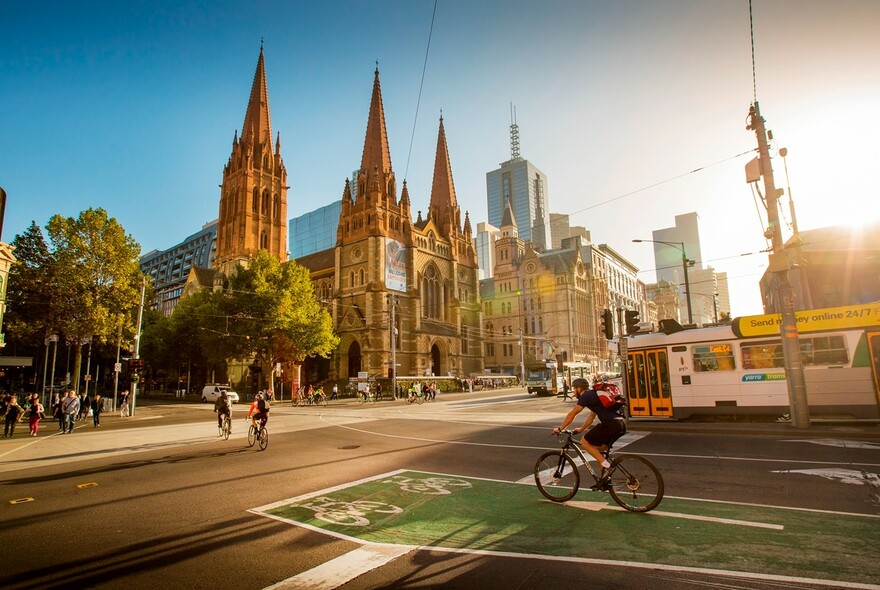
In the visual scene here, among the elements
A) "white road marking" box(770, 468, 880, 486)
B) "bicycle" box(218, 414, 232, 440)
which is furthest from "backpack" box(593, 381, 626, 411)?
"bicycle" box(218, 414, 232, 440)

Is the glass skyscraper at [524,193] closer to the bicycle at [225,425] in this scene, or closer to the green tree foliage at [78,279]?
the green tree foliage at [78,279]

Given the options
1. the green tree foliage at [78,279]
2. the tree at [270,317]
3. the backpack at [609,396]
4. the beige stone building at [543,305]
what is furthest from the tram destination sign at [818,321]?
the beige stone building at [543,305]

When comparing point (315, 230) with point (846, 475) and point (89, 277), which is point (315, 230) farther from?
point (846, 475)

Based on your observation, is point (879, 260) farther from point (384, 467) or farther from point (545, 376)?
point (384, 467)

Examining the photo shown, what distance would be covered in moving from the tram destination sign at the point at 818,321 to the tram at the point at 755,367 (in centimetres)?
2

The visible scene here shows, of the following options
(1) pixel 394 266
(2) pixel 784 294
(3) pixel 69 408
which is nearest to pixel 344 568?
(2) pixel 784 294

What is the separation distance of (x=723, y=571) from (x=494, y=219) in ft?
653

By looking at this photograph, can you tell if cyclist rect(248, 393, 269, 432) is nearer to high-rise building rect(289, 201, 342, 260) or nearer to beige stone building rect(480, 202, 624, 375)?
beige stone building rect(480, 202, 624, 375)

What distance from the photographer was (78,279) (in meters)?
30.3

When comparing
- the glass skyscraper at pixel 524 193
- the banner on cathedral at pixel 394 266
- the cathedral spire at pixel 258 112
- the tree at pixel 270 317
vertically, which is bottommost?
the tree at pixel 270 317

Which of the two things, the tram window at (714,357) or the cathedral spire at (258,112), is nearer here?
the tram window at (714,357)

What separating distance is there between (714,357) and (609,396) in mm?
11596

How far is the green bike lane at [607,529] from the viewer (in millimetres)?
4168

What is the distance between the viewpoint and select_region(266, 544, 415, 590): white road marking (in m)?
3.99
